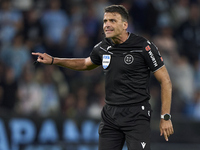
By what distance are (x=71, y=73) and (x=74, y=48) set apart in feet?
2.22

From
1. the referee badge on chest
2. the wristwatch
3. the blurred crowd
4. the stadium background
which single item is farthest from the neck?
the blurred crowd

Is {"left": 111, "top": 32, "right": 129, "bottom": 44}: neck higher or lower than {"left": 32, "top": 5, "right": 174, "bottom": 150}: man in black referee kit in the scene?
higher

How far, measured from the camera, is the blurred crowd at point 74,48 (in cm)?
981

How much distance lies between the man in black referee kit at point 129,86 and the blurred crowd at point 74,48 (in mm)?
4002

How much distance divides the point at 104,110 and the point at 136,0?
7456 millimetres

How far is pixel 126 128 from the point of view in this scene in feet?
17.3

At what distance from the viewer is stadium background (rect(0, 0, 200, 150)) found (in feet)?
29.0

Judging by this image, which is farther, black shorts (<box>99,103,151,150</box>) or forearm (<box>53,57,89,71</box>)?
forearm (<box>53,57,89,71</box>)

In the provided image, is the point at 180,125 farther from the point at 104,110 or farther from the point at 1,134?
the point at 104,110

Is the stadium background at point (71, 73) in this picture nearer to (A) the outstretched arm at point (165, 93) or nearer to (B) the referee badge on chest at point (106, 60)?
(B) the referee badge on chest at point (106, 60)

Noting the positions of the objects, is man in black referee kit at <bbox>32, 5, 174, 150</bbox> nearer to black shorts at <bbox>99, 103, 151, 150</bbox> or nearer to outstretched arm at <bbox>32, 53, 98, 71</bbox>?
black shorts at <bbox>99, 103, 151, 150</bbox>

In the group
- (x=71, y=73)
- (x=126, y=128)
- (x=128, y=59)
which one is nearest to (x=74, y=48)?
(x=71, y=73)

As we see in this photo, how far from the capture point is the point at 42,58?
18.5 ft

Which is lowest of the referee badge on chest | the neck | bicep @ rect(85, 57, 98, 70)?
bicep @ rect(85, 57, 98, 70)
